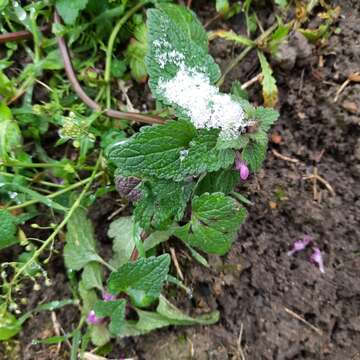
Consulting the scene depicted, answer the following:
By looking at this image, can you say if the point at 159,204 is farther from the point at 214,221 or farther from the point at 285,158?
the point at 285,158

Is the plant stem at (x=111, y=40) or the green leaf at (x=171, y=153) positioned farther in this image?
the plant stem at (x=111, y=40)

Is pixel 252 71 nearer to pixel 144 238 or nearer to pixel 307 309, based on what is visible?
pixel 144 238

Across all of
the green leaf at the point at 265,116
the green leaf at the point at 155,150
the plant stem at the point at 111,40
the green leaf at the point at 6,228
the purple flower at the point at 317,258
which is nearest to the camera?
the green leaf at the point at 155,150

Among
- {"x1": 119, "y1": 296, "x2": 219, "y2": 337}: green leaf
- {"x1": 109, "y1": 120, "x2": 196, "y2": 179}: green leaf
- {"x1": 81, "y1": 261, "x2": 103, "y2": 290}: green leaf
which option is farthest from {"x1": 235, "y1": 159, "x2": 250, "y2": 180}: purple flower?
{"x1": 81, "y1": 261, "x2": 103, "y2": 290}: green leaf

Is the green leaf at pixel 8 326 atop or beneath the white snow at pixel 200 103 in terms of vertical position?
beneath

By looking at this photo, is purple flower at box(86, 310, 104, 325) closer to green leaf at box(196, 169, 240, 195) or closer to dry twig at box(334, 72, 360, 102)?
green leaf at box(196, 169, 240, 195)

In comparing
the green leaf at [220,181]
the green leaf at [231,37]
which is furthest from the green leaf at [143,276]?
the green leaf at [231,37]

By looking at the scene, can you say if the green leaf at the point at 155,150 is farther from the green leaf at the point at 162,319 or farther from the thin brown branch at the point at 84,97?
the green leaf at the point at 162,319
